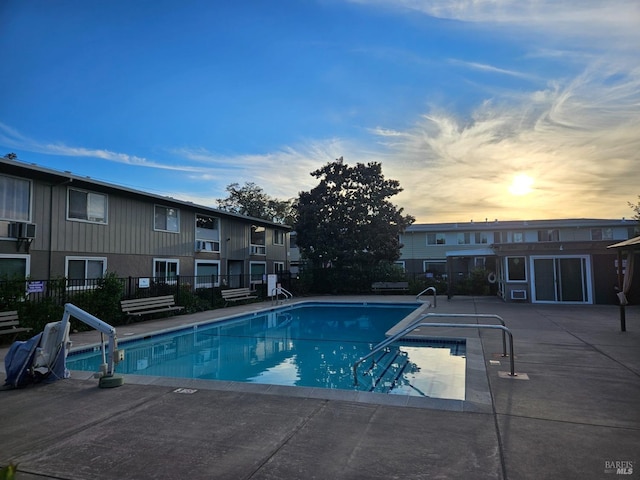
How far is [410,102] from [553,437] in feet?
36.8

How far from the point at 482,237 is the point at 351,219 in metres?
14.9

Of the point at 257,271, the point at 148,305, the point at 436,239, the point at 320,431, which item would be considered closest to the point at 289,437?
the point at 320,431

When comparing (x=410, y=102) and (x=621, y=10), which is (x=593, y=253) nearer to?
(x=410, y=102)

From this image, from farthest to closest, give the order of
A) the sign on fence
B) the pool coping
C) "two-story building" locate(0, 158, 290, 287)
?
"two-story building" locate(0, 158, 290, 287), the sign on fence, the pool coping

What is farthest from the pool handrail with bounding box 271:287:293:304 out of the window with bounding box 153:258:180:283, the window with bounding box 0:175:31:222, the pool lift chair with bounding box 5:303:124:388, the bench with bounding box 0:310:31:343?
the pool lift chair with bounding box 5:303:124:388

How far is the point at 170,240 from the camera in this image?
18.6 m

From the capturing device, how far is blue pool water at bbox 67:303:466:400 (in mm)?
7750

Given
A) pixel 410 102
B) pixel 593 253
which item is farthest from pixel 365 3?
pixel 593 253

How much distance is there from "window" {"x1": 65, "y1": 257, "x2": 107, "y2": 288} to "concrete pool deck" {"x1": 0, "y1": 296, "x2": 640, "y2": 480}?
783cm

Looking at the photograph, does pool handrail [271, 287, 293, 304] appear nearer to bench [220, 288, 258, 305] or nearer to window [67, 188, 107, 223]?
bench [220, 288, 258, 305]

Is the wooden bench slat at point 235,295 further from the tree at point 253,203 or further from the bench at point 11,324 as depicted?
the tree at point 253,203

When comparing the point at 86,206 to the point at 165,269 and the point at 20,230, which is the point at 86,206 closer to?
the point at 20,230

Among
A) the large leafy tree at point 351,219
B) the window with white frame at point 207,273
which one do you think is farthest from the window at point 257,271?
the large leafy tree at point 351,219

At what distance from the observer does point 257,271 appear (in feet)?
85.4
